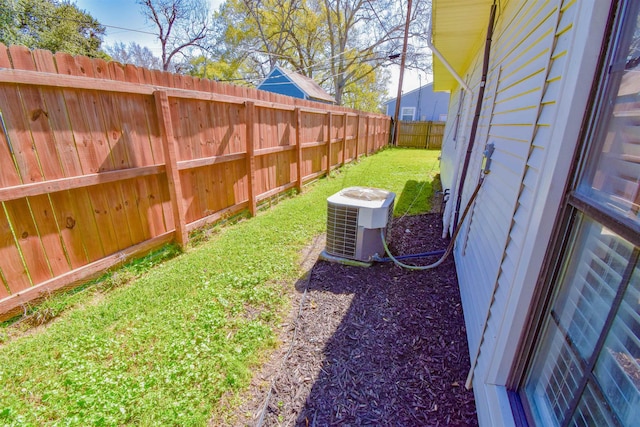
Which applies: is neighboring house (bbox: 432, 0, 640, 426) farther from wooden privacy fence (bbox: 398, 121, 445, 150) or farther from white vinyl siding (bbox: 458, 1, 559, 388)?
wooden privacy fence (bbox: 398, 121, 445, 150)

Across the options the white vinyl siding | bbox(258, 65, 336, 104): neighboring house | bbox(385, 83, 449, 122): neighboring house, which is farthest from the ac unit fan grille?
bbox(385, 83, 449, 122): neighboring house

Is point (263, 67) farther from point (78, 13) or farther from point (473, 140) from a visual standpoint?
point (473, 140)

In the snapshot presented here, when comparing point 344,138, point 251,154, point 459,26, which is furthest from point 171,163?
point 344,138

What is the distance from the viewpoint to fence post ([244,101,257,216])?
15.5 feet

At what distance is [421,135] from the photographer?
62.1ft

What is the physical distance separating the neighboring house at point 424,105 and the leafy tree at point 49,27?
2240cm

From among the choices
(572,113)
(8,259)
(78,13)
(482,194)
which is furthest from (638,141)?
(78,13)

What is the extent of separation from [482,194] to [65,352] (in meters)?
3.71

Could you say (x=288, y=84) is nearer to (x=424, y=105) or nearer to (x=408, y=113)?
(x=408, y=113)

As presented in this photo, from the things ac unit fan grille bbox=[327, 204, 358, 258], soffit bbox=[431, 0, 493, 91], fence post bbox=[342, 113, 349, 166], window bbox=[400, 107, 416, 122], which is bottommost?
Result: ac unit fan grille bbox=[327, 204, 358, 258]

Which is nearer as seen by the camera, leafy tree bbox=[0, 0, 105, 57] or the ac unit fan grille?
the ac unit fan grille

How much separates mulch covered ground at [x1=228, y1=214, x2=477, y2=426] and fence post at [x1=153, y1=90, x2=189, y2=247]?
175 cm

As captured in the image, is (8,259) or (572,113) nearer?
(572,113)

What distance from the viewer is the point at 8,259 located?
7.68 feet
